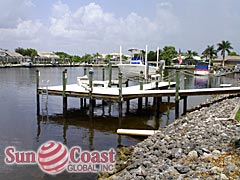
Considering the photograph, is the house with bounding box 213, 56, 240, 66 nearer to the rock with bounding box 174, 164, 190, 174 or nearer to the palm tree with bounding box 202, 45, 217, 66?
the palm tree with bounding box 202, 45, 217, 66

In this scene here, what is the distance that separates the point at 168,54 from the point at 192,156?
108m

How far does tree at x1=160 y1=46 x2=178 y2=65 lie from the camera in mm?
112125

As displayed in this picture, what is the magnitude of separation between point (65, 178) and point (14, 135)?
6605mm

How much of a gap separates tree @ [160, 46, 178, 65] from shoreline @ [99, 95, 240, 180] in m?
102

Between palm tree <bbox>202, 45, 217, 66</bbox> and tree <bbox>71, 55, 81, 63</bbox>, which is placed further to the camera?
tree <bbox>71, 55, 81, 63</bbox>

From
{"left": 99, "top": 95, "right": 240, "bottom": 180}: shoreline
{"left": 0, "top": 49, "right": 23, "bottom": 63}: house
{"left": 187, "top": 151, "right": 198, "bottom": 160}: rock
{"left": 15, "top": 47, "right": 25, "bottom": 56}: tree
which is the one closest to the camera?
{"left": 99, "top": 95, "right": 240, "bottom": 180}: shoreline

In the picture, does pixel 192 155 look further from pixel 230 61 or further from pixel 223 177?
pixel 230 61

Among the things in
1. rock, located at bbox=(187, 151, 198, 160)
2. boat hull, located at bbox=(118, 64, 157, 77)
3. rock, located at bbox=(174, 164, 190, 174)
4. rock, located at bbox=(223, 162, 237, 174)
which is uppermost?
boat hull, located at bbox=(118, 64, 157, 77)

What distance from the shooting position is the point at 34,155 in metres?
13.1

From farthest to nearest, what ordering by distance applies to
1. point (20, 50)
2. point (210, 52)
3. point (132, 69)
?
point (20, 50) → point (210, 52) → point (132, 69)

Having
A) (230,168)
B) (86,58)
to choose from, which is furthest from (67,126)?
(86,58)

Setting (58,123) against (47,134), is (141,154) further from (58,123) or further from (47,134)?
(58,123)

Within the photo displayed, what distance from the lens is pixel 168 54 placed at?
373 feet

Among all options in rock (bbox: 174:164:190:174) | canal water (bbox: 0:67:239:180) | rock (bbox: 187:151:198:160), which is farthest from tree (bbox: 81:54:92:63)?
rock (bbox: 174:164:190:174)
